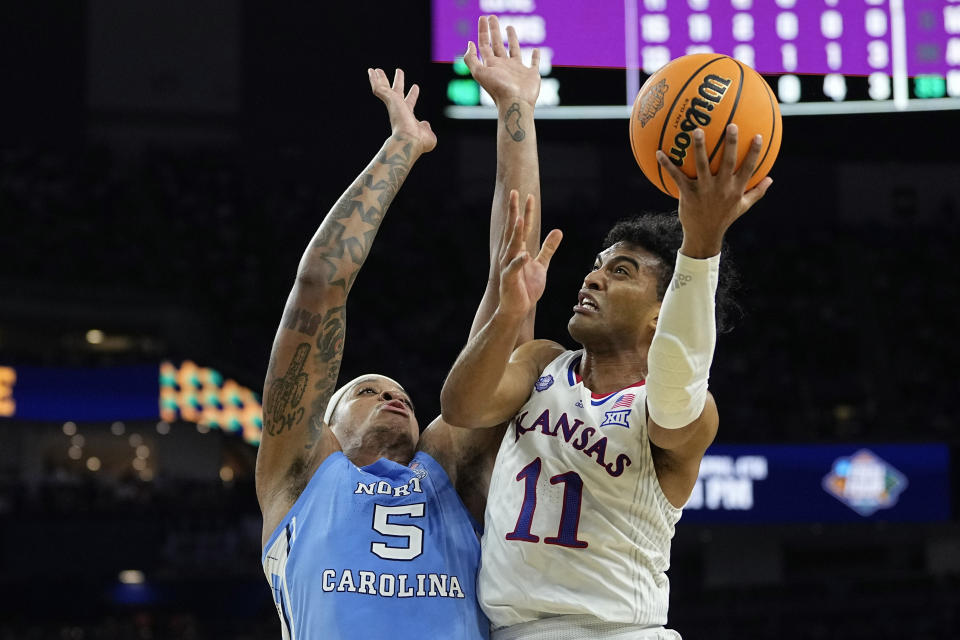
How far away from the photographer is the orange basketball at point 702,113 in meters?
2.72

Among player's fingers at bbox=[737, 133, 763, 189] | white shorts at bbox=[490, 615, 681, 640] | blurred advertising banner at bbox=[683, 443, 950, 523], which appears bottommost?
blurred advertising banner at bbox=[683, 443, 950, 523]

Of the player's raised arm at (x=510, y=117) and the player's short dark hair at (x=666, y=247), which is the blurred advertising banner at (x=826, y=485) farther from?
the player's short dark hair at (x=666, y=247)

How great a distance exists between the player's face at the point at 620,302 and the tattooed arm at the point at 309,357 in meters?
0.71

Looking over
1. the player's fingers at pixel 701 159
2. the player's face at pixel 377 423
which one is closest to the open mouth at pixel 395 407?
the player's face at pixel 377 423

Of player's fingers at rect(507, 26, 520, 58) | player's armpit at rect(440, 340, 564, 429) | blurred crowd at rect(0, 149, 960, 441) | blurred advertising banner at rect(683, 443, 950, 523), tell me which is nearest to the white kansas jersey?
player's armpit at rect(440, 340, 564, 429)

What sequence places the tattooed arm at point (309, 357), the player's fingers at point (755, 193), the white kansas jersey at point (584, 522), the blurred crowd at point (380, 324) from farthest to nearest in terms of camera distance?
the blurred crowd at point (380, 324), the tattooed arm at point (309, 357), the white kansas jersey at point (584, 522), the player's fingers at point (755, 193)

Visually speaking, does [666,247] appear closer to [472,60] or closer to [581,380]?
[581,380]

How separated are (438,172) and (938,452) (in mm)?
9685

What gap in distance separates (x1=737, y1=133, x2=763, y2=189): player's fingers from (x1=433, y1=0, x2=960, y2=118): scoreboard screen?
6.60 meters

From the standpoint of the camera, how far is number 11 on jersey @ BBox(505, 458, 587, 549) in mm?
2799

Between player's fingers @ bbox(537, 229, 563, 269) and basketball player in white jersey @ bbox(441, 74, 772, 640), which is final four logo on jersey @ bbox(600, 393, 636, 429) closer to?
basketball player in white jersey @ bbox(441, 74, 772, 640)

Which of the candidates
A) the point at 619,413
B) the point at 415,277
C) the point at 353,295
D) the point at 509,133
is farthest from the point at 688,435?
the point at 415,277

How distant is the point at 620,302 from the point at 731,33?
21.2 feet

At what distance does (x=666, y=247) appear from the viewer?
303cm
